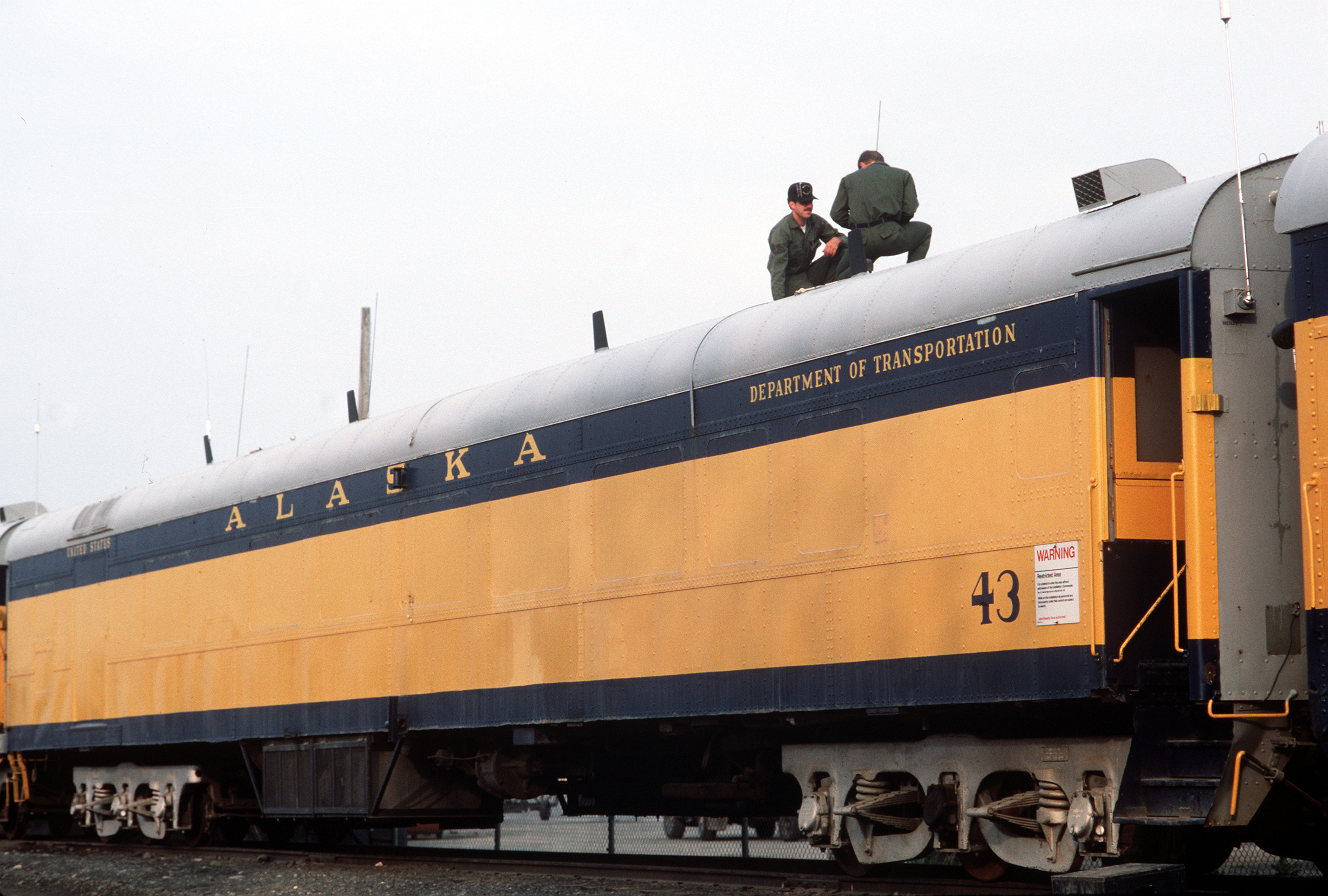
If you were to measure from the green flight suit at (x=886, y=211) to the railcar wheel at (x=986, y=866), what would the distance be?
15.2 feet

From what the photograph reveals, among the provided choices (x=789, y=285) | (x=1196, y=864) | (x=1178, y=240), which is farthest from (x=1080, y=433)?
(x=789, y=285)

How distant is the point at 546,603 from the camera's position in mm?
12188

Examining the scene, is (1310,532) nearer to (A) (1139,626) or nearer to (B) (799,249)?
(A) (1139,626)

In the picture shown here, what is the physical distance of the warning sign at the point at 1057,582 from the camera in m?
8.20

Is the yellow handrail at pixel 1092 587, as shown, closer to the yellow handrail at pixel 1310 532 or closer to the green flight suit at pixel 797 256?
the yellow handrail at pixel 1310 532

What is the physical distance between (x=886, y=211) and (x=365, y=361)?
1833cm

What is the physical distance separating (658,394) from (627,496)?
80 centimetres

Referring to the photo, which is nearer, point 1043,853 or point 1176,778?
point 1176,778

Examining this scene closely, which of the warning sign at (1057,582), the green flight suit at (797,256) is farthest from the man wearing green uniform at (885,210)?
the warning sign at (1057,582)

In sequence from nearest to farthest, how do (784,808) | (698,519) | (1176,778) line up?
1. (1176,778)
2. (698,519)
3. (784,808)

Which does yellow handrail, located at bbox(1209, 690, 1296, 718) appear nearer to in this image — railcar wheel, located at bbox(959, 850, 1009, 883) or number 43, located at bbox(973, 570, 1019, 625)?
number 43, located at bbox(973, 570, 1019, 625)

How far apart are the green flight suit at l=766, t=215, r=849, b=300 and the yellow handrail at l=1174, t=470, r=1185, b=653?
4.82 m

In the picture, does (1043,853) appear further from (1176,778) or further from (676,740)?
(676,740)

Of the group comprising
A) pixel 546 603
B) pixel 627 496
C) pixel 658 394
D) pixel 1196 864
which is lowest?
pixel 1196 864
